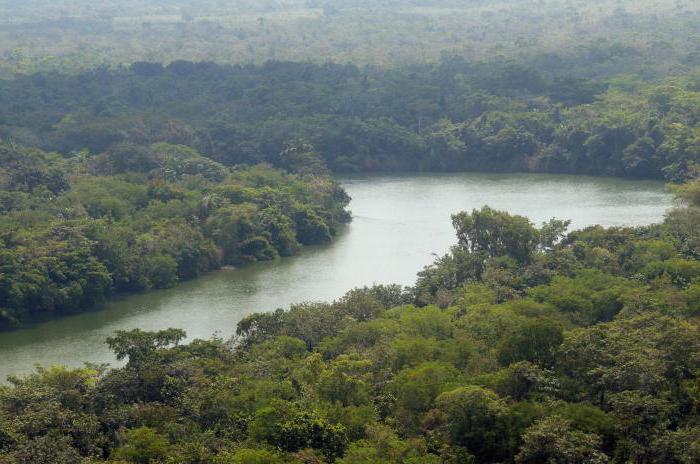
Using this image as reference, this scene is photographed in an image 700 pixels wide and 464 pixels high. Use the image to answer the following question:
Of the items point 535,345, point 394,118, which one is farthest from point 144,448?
point 394,118

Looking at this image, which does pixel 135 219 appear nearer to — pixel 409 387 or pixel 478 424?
pixel 409 387

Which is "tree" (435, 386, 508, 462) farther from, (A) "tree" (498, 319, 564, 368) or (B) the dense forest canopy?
(B) the dense forest canopy

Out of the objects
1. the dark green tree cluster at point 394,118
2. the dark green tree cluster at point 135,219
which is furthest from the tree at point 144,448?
the dark green tree cluster at point 394,118

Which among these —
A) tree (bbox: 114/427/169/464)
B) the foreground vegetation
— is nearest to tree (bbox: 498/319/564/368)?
the foreground vegetation

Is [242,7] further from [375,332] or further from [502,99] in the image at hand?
[375,332]

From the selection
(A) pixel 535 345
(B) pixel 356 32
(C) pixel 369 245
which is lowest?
(C) pixel 369 245
